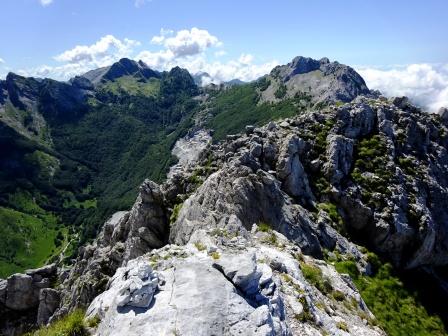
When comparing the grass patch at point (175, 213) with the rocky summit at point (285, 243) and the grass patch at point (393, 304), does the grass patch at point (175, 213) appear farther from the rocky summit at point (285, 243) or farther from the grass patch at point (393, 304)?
the grass patch at point (393, 304)

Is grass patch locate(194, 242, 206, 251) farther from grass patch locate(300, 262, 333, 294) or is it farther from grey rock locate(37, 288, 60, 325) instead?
grey rock locate(37, 288, 60, 325)

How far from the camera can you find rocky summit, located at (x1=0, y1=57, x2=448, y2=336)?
1984 cm

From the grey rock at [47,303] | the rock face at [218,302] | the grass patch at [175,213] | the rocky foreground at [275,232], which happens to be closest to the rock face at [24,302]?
the grey rock at [47,303]

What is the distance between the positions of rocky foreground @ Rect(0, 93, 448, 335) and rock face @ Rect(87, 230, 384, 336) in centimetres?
7

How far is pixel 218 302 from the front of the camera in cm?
1889

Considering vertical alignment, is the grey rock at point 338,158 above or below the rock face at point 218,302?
above

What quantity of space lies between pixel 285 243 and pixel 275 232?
10.0ft

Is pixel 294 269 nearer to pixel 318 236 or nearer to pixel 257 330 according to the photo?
pixel 257 330

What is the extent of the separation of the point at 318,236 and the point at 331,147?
58.6ft

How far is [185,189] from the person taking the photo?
201ft

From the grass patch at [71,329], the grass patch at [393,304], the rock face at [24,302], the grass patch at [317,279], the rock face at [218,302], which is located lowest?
the rock face at [24,302]

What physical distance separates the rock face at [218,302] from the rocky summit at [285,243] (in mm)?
68

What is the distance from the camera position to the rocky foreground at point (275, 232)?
1956cm

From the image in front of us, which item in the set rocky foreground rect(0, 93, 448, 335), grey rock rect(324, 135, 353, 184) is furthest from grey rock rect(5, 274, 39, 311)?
grey rock rect(324, 135, 353, 184)
